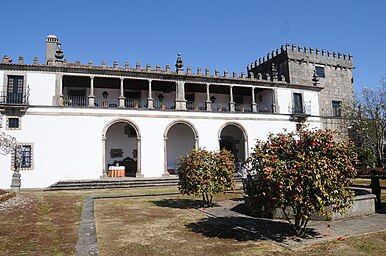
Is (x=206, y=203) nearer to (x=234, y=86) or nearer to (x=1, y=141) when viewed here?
(x=1, y=141)

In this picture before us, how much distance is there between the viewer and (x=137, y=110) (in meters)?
25.8

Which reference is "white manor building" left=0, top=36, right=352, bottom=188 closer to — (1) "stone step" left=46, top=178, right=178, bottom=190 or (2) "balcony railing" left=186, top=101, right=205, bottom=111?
(2) "balcony railing" left=186, top=101, right=205, bottom=111

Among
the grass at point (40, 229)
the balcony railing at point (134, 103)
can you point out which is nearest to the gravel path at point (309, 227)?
the grass at point (40, 229)

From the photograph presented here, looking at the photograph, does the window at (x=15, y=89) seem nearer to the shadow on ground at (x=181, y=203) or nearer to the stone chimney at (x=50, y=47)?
the stone chimney at (x=50, y=47)

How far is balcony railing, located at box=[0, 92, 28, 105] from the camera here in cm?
2266

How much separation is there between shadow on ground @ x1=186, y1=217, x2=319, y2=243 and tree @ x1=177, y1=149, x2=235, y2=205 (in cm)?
175

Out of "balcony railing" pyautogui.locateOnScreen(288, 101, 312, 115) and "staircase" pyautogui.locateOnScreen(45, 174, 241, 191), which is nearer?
"staircase" pyautogui.locateOnScreen(45, 174, 241, 191)

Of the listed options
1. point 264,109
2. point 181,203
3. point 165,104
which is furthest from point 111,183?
point 264,109

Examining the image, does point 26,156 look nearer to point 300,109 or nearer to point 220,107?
point 220,107

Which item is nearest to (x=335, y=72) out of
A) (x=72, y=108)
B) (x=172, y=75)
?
(x=172, y=75)

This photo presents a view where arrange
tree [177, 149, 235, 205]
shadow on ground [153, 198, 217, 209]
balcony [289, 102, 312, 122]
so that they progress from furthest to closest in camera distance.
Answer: balcony [289, 102, 312, 122] → shadow on ground [153, 198, 217, 209] → tree [177, 149, 235, 205]

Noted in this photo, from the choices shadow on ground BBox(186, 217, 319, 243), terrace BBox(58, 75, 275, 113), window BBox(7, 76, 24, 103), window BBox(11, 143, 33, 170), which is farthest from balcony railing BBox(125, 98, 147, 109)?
shadow on ground BBox(186, 217, 319, 243)

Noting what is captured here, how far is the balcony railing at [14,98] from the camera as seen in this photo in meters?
22.7

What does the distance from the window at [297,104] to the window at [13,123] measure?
23643mm
